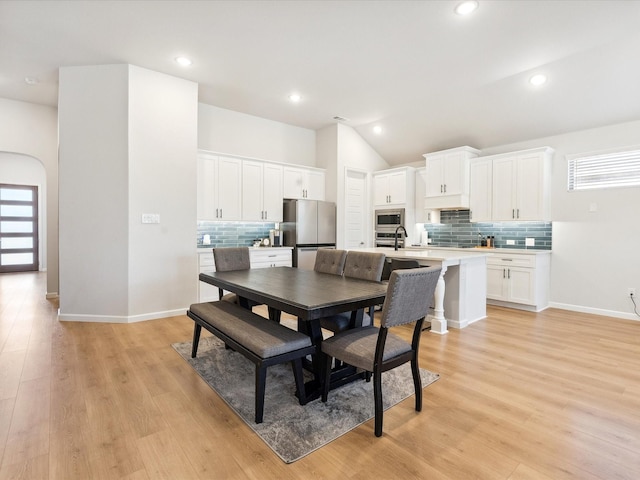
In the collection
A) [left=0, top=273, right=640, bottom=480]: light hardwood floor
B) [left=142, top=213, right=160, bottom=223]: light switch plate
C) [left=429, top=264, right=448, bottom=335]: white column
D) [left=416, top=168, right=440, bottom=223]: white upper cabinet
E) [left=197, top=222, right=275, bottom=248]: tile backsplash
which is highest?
[left=416, top=168, right=440, bottom=223]: white upper cabinet

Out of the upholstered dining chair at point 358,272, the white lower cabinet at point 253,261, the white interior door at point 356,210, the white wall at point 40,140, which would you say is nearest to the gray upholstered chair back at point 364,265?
the upholstered dining chair at point 358,272

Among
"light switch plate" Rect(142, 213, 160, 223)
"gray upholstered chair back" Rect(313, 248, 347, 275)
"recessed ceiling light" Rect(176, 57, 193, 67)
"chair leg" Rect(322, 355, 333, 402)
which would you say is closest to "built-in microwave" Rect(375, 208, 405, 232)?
"gray upholstered chair back" Rect(313, 248, 347, 275)

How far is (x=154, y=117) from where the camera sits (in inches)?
167

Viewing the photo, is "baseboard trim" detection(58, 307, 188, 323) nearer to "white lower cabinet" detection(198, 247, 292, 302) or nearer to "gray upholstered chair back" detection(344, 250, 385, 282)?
"white lower cabinet" detection(198, 247, 292, 302)

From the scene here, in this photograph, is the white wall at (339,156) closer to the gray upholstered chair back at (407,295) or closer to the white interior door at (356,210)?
the white interior door at (356,210)

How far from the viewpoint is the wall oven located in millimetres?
6387

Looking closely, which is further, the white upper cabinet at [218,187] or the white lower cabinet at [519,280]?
the white upper cabinet at [218,187]

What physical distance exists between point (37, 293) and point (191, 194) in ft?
12.5

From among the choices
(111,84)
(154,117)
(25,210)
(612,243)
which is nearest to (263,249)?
(154,117)

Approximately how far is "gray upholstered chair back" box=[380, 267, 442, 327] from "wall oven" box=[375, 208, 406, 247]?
4.27m

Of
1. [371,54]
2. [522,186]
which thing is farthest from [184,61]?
[522,186]

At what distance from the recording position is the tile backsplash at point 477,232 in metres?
5.26

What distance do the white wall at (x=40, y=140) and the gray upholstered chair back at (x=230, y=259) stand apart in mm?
3569

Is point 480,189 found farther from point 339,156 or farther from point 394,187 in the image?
point 339,156
